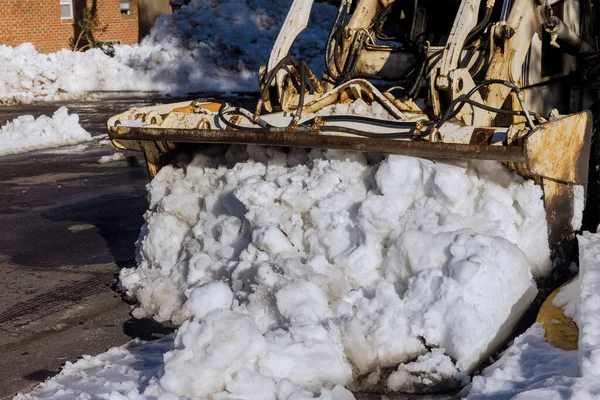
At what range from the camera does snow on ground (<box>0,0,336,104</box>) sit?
21328mm

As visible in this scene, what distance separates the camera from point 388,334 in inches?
194

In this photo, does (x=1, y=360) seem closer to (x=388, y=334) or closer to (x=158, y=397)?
(x=158, y=397)

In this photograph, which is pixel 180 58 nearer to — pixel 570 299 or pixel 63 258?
pixel 63 258

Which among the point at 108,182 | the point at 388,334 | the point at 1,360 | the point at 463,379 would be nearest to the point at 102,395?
the point at 1,360

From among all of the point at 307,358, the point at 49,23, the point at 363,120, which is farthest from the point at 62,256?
the point at 49,23

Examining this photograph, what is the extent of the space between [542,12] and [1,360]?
4343mm

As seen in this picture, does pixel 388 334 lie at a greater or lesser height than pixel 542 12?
lesser

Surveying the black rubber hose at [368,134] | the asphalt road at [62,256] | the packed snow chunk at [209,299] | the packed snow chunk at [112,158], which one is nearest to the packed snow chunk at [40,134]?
the asphalt road at [62,256]

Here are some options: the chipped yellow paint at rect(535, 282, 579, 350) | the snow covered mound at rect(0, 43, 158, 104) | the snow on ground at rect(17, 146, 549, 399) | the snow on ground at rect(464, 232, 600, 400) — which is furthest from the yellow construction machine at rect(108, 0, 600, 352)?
the snow covered mound at rect(0, 43, 158, 104)

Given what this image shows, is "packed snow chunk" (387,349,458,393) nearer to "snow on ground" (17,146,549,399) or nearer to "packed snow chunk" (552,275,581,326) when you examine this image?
"snow on ground" (17,146,549,399)

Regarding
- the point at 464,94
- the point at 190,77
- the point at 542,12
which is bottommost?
the point at 190,77

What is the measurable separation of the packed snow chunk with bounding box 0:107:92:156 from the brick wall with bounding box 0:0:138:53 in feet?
38.4

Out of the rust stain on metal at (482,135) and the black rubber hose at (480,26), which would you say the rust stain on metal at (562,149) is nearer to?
the rust stain on metal at (482,135)

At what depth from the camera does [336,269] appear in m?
5.34
